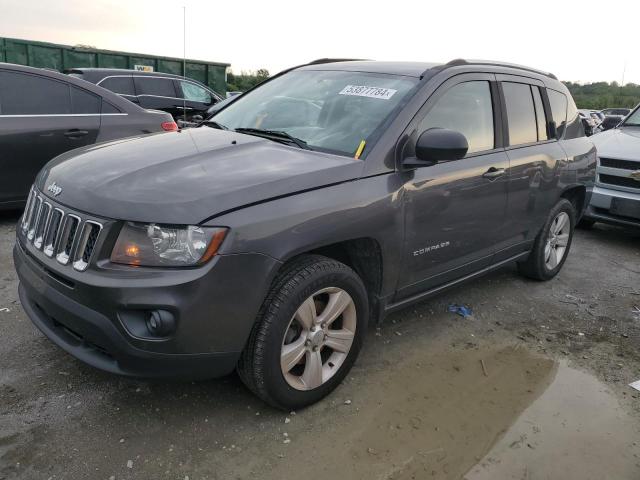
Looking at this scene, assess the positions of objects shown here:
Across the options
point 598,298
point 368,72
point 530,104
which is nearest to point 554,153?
point 530,104

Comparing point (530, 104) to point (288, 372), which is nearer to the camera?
point (288, 372)

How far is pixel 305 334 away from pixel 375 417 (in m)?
0.57

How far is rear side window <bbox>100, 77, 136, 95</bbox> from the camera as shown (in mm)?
10375

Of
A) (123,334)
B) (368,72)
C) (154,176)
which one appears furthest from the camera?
(368,72)

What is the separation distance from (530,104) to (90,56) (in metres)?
14.7

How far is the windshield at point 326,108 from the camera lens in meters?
3.03

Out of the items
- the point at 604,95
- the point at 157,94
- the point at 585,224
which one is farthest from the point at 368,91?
the point at 604,95

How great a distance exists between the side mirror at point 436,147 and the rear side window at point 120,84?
9.05 meters

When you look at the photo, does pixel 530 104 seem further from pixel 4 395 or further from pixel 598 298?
pixel 4 395

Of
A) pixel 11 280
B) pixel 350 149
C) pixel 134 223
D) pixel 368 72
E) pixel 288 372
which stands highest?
pixel 368 72

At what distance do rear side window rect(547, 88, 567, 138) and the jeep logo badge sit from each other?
12.4 feet

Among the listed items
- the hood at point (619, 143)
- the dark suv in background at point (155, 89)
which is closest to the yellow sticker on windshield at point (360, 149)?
the hood at point (619, 143)

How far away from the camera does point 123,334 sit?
2.20 meters

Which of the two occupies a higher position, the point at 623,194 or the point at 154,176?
the point at 154,176
